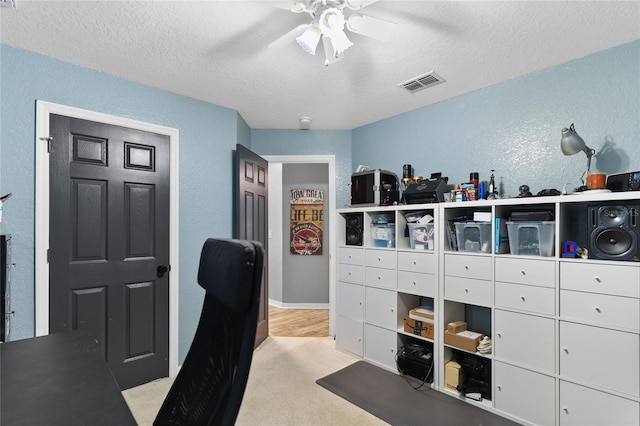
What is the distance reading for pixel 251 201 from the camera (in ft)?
11.4

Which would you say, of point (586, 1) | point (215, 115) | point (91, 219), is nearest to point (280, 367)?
point (91, 219)

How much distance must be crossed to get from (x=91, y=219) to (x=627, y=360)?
Answer: 353 cm

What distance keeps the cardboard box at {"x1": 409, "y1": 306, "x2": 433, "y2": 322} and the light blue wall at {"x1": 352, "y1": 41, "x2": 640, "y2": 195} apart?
119 cm

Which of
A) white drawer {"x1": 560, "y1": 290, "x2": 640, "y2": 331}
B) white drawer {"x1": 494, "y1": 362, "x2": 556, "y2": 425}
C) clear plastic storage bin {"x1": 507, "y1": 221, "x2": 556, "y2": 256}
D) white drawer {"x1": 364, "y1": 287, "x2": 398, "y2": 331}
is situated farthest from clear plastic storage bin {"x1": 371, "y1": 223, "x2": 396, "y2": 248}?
white drawer {"x1": 560, "y1": 290, "x2": 640, "y2": 331}

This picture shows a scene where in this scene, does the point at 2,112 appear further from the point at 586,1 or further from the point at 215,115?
the point at 586,1

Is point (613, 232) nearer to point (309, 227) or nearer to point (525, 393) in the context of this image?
Result: point (525, 393)

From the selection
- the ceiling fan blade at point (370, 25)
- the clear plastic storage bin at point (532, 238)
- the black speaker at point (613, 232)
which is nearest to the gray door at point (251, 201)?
the ceiling fan blade at point (370, 25)

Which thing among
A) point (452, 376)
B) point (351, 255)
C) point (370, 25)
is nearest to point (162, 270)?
point (351, 255)

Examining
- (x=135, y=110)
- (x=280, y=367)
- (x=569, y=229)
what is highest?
(x=135, y=110)

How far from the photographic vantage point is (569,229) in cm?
229

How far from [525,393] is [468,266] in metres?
0.89

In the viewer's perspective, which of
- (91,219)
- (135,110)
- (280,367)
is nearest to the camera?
(91,219)

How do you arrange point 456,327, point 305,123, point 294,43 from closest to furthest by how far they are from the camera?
point 294,43 → point 456,327 → point 305,123

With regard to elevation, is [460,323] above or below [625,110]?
below
